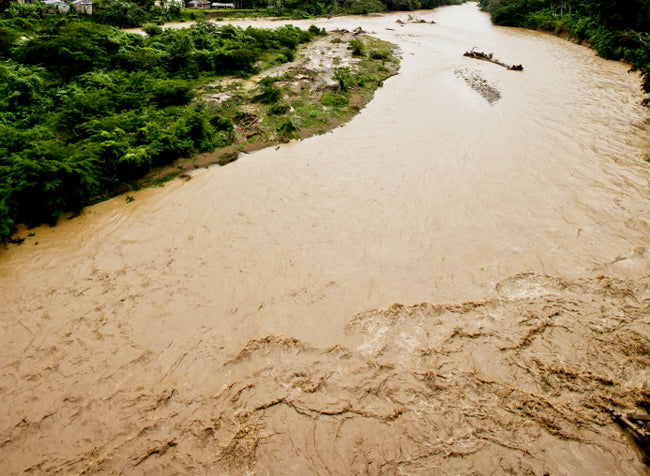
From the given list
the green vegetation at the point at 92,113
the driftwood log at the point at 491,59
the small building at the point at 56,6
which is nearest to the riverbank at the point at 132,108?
the green vegetation at the point at 92,113

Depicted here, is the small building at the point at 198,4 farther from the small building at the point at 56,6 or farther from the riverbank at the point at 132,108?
the riverbank at the point at 132,108

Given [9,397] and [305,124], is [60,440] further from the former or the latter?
[305,124]

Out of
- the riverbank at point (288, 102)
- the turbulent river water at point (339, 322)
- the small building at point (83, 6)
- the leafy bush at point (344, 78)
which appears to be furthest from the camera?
the small building at point (83, 6)

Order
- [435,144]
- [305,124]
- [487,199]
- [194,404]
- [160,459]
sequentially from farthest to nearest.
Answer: [305,124]
[435,144]
[487,199]
[194,404]
[160,459]

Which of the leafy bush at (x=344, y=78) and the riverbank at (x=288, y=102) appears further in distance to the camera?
the leafy bush at (x=344, y=78)

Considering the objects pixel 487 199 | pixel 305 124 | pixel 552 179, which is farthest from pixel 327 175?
pixel 552 179

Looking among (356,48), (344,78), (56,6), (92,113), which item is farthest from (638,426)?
(56,6)
